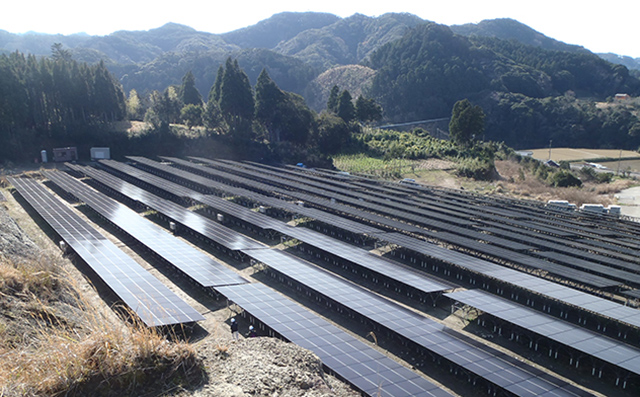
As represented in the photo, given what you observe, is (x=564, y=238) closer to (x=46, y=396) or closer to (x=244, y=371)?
(x=244, y=371)

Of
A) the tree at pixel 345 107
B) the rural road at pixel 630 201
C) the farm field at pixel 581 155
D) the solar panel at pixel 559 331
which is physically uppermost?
the tree at pixel 345 107

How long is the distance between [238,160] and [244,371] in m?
61.7

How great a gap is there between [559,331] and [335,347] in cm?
946

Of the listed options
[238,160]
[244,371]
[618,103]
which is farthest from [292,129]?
[618,103]

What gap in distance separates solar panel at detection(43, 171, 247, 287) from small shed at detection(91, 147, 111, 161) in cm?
2228

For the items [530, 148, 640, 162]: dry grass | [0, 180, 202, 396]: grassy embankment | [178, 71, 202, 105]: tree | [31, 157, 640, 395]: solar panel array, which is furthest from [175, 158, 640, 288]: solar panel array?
[530, 148, 640, 162]: dry grass

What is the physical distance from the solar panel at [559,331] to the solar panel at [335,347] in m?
6.48

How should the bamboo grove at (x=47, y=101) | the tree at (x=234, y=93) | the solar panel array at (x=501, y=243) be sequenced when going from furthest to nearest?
the tree at (x=234, y=93)
the bamboo grove at (x=47, y=101)
the solar panel array at (x=501, y=243)

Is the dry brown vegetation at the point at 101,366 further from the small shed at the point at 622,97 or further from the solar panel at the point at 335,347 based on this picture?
the small shed at the point at 622,97

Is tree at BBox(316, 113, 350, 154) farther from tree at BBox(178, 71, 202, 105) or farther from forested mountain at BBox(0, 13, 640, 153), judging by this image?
forested mountain at BBox(0, 13, 640, 153)

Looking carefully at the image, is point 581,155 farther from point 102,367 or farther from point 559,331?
point 102,367

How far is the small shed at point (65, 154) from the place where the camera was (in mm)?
58250

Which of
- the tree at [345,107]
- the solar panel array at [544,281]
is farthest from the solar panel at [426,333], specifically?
the tree at [345,107]

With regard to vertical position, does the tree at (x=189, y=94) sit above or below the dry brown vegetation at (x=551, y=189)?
above
